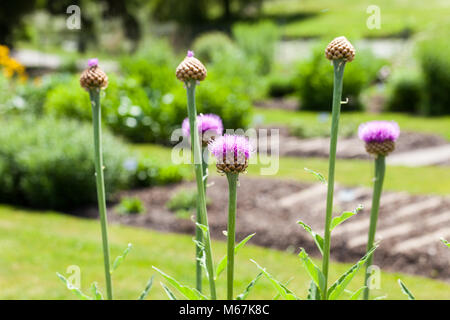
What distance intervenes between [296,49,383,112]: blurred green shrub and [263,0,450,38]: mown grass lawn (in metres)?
9.37

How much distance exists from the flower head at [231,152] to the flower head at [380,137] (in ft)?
2.16

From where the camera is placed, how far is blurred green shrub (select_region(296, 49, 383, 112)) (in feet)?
43.7

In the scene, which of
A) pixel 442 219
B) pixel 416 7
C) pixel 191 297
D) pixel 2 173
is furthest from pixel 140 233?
pixel 416 7

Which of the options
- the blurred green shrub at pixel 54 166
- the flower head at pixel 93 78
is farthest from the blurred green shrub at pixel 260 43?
the flower head at pixel 93 78

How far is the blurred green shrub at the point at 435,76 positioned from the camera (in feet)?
40.8

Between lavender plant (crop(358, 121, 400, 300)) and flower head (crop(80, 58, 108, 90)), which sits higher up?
flower head (crop(80, 58, 108, 90))

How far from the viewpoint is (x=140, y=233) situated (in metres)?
5.76

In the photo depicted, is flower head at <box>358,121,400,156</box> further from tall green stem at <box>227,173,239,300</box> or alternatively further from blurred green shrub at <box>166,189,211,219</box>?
blurred green shrub at <box>166,189,211,219</box>

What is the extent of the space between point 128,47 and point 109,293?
2886cm

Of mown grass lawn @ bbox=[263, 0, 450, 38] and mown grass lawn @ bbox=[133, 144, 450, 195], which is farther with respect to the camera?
mown grass lawn @ bbox=[263, 0, 450, 38]

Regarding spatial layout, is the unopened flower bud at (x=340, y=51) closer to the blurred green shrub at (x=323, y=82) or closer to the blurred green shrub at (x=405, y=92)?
the blurred green shrub at (x=323, y=82)

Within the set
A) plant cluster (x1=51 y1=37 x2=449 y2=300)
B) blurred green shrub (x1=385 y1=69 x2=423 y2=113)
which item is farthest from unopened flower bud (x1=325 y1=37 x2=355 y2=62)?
blurred green shrub (x1=385 y1=69 x2=423 y2=113)

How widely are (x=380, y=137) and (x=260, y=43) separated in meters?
→ 16.6

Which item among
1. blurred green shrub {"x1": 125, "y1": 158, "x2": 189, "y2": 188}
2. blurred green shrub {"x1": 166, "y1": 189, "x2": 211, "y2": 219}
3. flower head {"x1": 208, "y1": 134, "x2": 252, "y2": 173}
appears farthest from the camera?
blurred green shrub {"x1": 125, "y1": 158, "x2": 189, "y2": 188}
